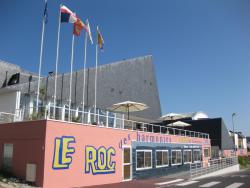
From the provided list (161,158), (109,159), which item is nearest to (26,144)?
(109,159)

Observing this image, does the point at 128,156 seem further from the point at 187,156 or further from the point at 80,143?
the point at 187,156

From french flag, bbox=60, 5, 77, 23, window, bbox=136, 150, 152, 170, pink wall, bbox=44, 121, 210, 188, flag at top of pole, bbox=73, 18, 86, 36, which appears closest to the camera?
pink wall, bbox=44, 121, 210, 188

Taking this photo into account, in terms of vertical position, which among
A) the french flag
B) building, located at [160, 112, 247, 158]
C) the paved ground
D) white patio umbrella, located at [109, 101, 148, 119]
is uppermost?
the french flag

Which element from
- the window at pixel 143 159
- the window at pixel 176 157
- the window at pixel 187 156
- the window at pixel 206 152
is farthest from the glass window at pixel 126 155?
the window at pixel 206 152

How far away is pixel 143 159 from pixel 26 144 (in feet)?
26.9

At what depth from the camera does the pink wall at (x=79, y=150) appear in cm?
1231

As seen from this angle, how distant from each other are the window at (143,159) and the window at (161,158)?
3.66ft

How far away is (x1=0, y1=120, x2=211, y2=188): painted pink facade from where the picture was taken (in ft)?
40.4

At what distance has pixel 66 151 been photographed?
43.2ft

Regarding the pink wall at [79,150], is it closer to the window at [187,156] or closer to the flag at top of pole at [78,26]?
the flag at top of pole at [78,26]

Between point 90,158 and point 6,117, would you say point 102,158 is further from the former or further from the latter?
point 6,117

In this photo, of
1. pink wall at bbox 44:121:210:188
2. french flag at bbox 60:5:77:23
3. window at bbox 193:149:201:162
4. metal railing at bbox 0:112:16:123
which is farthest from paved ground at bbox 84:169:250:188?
window at bbox 193:149:201:162

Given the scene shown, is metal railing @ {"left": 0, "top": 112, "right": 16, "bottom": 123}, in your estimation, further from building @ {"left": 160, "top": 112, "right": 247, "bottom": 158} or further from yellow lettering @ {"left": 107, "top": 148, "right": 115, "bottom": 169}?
building @ {"left": 160, "top": 112, "right": 247, "bottom": 158}

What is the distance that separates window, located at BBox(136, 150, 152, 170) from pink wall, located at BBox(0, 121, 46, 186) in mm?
7405
